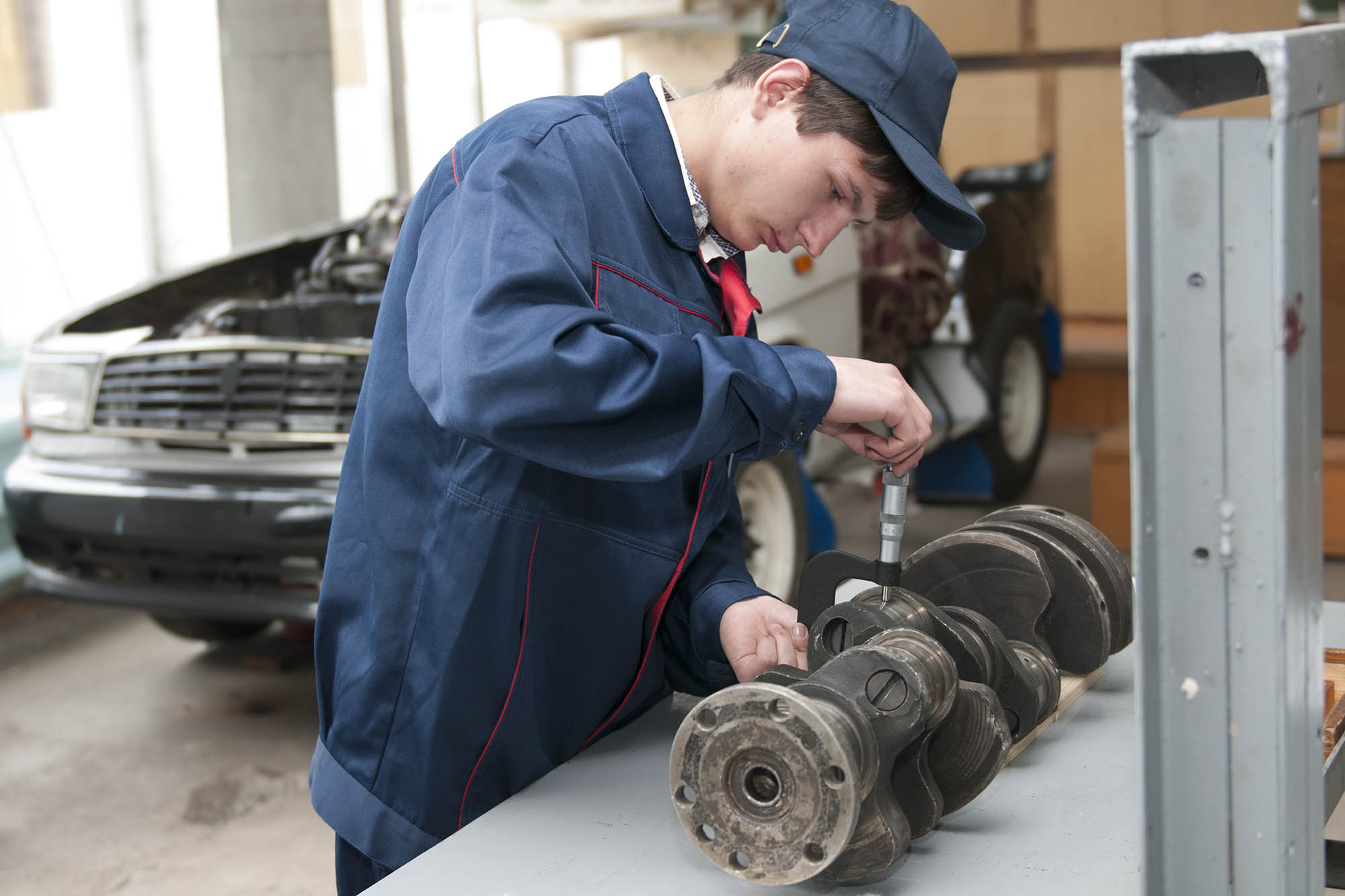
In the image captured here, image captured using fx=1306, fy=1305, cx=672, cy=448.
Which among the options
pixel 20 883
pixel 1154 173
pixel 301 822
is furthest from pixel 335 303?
pixel 1154 173

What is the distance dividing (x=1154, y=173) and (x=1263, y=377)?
17 centimetres

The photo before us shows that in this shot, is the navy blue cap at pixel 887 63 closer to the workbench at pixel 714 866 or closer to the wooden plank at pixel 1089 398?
the workbench at pixel 714 866

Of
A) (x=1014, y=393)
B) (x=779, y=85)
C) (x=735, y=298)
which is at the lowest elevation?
(x=1014, y=393)

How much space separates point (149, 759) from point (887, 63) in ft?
10.5

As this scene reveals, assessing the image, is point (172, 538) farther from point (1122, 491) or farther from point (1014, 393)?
point (1014, 393)

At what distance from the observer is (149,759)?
148 inches

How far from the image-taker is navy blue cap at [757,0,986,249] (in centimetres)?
141

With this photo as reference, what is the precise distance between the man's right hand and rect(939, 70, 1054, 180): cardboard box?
6482mm

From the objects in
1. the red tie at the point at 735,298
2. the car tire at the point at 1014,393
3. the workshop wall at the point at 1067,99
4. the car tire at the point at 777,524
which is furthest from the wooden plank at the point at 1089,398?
the red tie at the point at 735,298

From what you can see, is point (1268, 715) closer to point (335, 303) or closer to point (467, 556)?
point (467, 556)

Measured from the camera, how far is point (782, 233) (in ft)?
5.17

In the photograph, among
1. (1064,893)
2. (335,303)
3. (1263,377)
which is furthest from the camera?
(335,303)

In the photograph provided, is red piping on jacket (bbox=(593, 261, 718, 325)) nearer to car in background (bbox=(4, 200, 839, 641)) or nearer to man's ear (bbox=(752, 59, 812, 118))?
man's ear (bbox=(752, 59, 812, 118))

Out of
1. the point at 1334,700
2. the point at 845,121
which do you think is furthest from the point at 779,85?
the point at 1334,700
